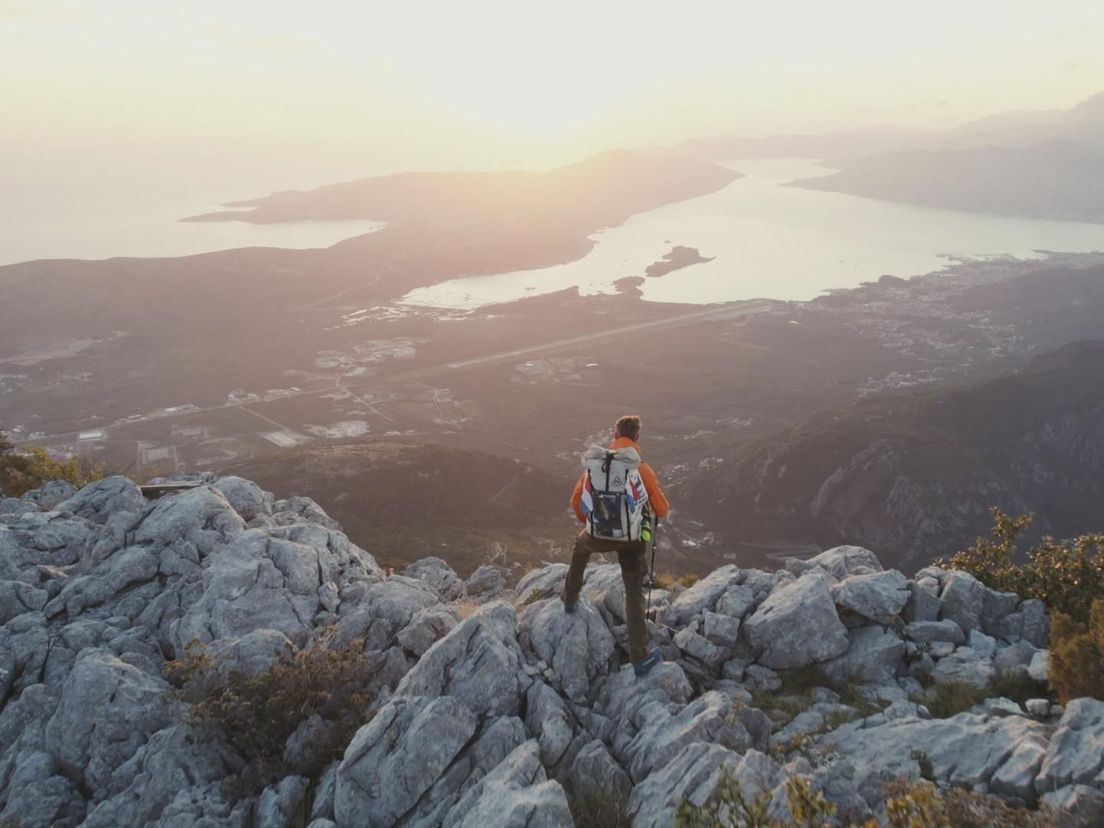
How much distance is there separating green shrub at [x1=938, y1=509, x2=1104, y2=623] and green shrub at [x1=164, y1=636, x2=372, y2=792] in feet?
41.5

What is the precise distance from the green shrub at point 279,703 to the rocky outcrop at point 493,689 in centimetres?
24

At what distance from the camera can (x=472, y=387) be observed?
113 metres

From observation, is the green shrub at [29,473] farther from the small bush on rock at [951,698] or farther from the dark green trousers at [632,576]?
the small bush on rock at [951,698]

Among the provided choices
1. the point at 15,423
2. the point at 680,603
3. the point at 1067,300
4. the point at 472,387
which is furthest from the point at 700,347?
the point at 680,603

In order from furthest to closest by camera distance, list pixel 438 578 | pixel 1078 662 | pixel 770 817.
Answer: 1. pixel 438 578
2. pixel 1078 662
3. pixel 770 817

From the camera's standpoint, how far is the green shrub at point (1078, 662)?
373 inches

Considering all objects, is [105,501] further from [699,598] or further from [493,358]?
[493,358]

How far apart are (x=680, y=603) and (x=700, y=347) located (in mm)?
119784

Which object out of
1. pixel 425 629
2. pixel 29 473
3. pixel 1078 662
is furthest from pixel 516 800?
pixel 29 473

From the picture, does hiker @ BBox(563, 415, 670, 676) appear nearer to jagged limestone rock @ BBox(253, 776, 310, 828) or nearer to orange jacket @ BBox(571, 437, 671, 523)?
orange jacket @ BBox(571, 437, 671, 523)

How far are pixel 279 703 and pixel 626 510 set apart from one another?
591 cm

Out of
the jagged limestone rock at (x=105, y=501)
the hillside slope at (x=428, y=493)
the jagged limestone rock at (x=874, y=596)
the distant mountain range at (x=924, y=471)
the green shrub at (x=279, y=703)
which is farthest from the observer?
the distant mountain range at (x=924, y=471)

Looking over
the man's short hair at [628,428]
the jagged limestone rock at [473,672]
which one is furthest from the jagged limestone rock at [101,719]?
the man's short hair at [628,428]

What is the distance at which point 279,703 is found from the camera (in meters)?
10.6
